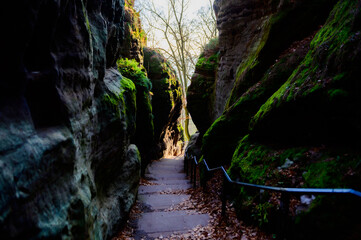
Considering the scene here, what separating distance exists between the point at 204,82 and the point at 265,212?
11429mm

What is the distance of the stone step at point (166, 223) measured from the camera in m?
4.92

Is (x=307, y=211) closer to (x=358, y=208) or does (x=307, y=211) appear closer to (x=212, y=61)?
(x=358, y=208)

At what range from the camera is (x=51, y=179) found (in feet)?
8.52

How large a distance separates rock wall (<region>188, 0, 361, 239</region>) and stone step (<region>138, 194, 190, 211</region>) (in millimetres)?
1878

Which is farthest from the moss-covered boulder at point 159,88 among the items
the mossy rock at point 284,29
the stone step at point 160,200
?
the stone step at point 160,200

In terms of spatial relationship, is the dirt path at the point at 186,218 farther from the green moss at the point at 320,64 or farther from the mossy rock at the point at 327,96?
the green moss at the point at 320,64

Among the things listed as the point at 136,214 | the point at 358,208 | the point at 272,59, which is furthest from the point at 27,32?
the point at 272,59

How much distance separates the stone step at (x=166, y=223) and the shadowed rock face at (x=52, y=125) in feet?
2.48

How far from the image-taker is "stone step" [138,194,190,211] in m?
6.87

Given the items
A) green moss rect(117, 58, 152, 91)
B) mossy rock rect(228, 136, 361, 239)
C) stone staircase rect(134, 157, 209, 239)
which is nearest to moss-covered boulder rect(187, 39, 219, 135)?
green moss rect(117, 58, 152, 91)

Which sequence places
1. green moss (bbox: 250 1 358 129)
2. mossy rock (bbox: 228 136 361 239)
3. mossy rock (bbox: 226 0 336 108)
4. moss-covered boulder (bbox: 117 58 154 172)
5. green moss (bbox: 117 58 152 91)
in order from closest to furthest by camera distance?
mossy rock (bbox: 228 136 361 239), green moss (bbox: 250 1 358 129), mossy rock (bbox: 226 0 336 108), green moss (bbox: 117 58 152 91), moss-covered boulder (bbox: 117 58 154 172)

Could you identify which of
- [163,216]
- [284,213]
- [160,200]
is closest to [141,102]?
[160,200]

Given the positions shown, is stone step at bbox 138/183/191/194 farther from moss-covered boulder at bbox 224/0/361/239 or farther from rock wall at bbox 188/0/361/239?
moss-covered boulder at bbox 224/0/361/239

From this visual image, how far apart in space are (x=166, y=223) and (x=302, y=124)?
3.99 m
